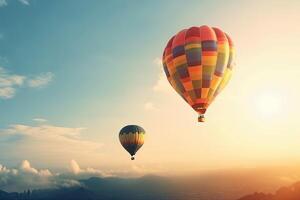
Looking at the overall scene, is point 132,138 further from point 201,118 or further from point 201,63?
point 201,63

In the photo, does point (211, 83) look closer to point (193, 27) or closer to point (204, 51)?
point (204, 51)

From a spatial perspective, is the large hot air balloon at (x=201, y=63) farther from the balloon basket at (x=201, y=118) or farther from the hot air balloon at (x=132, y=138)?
the hot air balloon at (x=132, y=138)

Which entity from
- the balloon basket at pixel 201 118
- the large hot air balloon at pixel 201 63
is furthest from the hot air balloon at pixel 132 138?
the balloon basket at pixel 201 118

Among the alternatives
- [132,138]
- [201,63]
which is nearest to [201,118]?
[201,63]

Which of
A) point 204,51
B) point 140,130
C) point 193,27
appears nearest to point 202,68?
point 204,51

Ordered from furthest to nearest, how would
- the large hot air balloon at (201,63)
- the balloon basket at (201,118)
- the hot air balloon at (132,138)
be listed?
the hot air balloon at (132,138) < the large hot air balloon at (201,63) < the balloon basket at (201,118)
